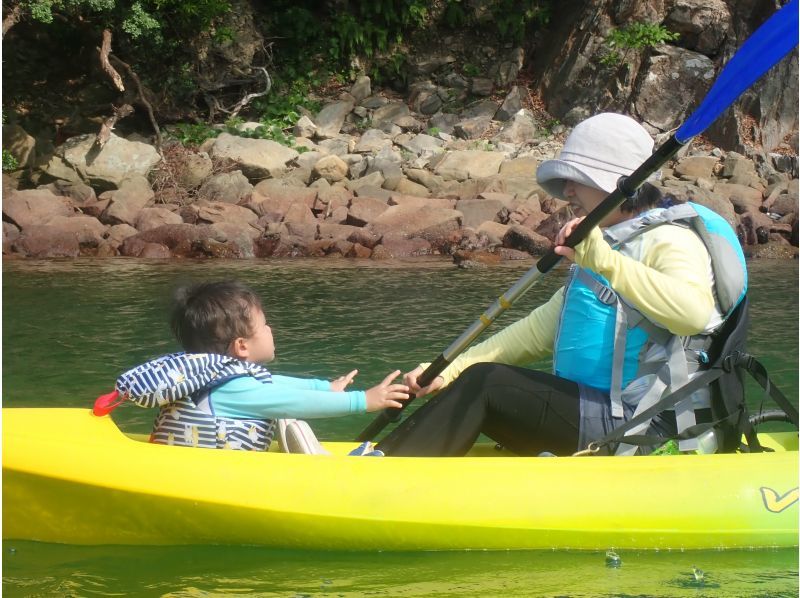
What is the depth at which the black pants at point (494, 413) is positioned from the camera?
2766 mm

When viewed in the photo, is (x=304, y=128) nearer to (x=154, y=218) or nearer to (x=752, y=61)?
(x=154, y=218)

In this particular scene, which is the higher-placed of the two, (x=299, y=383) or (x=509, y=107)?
(x=299, y=383)

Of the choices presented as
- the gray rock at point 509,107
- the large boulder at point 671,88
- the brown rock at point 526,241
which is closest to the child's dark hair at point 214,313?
the brown rock at point 526,241

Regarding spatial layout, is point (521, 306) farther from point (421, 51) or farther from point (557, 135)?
point (421, 51)

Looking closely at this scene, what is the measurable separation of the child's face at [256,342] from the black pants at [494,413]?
0.43 m

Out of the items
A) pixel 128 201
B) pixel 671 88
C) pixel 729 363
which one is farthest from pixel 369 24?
pixel 729 363

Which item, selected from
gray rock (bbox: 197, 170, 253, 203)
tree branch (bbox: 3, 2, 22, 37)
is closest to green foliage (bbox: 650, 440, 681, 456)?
gray rock (bbox: 197, 170, 253, 203)

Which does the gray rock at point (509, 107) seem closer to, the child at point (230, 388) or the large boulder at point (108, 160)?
the large boulder at point (108, 160)

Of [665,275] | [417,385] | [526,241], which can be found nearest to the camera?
[665,275]

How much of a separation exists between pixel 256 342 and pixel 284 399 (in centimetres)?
19

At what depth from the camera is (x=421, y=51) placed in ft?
57.5

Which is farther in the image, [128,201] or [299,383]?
[128,201]

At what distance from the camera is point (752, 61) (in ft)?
10.2

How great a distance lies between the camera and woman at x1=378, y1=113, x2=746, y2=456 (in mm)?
2600
